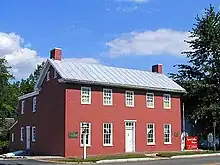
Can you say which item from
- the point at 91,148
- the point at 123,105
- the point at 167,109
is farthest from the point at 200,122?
the point at 91,148

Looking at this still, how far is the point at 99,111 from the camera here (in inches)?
1366

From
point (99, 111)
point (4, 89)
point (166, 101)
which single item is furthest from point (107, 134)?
point (4, 89)

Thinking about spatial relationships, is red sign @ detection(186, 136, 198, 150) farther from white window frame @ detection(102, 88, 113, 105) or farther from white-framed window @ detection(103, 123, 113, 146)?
white window frame @ detection(102, 88, 113, 105)

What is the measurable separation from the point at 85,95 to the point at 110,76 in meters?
3.90

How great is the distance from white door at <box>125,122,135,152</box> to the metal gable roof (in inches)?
140

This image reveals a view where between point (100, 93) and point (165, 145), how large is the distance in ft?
28.2

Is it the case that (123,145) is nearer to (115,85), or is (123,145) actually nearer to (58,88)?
(115,85)

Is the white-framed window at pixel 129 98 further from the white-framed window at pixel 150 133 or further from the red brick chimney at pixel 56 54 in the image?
the red brick chimney at pixel 56 54

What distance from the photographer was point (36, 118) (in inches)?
1510

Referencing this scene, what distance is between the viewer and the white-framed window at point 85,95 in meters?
33.9

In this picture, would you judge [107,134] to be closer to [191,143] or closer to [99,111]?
[99,111]

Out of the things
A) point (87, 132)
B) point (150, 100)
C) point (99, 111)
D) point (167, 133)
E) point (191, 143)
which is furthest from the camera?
point (191, 143)

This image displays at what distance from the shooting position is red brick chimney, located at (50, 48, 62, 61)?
36006 mm

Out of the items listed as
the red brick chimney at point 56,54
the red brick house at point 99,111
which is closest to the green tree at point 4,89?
the red brick house at point 99,111
